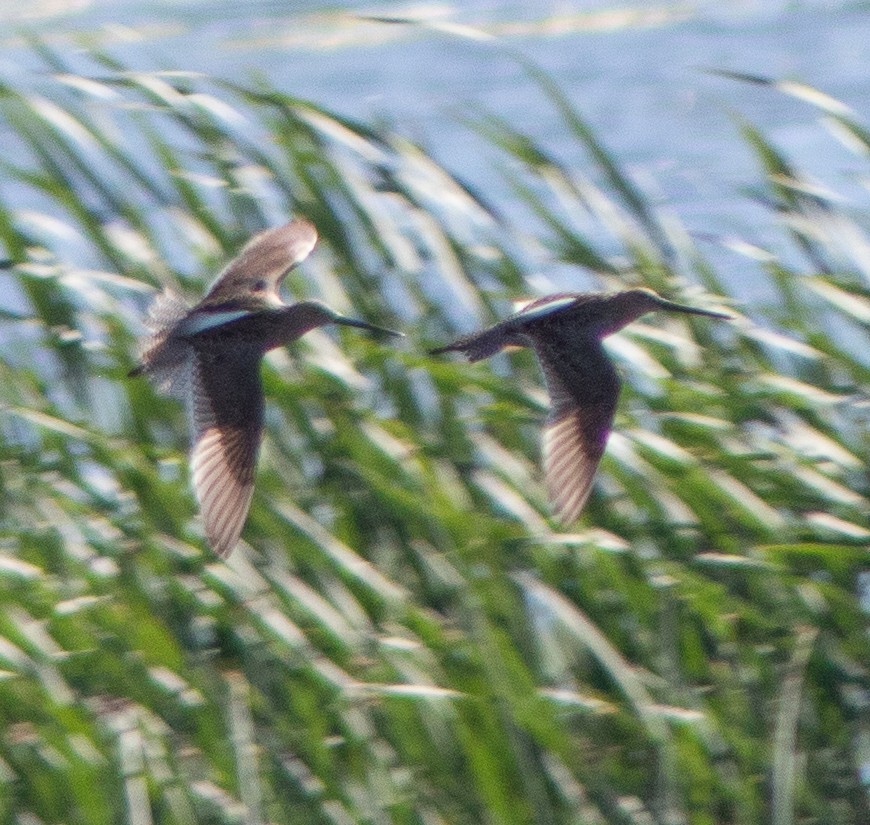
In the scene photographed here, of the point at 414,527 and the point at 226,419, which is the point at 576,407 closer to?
the point at 226,419

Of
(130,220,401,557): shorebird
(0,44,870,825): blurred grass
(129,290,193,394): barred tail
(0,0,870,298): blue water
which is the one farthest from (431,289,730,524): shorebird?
(0,0,870,298): blue water

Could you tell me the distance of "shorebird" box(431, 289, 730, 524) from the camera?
2652 millimetres

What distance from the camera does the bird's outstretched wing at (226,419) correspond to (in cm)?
269

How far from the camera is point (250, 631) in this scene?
3.45 m

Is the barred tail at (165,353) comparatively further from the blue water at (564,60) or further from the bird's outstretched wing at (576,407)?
the blue water at (564,60)

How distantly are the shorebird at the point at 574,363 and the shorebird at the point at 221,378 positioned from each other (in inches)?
9.2

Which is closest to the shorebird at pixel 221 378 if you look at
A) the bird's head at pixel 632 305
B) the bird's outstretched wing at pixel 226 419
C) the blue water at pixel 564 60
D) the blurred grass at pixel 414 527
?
the bird's outstretched wing at pixel 226 419

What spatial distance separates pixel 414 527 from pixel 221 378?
0.98 m

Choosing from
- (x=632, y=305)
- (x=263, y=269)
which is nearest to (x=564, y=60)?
(x=263, y=269)

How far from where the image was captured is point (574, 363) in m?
2.83

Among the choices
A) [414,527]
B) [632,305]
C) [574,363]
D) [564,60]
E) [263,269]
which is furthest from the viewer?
[564,60]

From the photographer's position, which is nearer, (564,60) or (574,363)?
(574,363)

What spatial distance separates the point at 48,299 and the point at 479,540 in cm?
107

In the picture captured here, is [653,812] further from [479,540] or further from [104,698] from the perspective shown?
[104,698]
